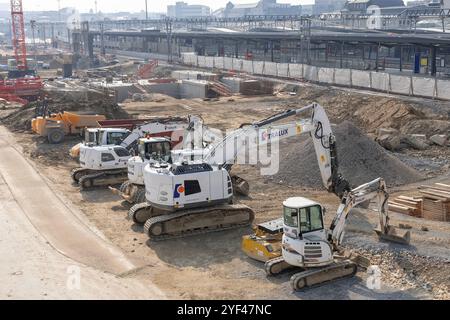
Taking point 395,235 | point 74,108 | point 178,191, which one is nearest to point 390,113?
point 74,108

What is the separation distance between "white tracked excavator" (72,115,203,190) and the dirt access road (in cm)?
185

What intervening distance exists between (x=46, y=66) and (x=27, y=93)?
60405mm

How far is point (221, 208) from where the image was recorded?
2036 centimetres

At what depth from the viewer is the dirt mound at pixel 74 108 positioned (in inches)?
1625

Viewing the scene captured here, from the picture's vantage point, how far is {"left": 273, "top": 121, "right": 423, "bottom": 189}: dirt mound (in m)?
25.8

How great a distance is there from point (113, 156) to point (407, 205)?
12869 millimetres

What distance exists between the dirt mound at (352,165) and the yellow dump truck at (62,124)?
1519cm

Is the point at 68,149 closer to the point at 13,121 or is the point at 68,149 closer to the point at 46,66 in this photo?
the point at 13,121

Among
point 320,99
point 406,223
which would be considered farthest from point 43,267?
point 320,99

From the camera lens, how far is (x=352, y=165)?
25984mm

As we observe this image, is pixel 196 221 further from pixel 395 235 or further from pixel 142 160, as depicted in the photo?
pixel 395 235

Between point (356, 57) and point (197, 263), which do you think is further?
point (356, 57)

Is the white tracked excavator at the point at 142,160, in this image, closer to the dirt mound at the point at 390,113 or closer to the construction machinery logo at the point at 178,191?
the construction machinery logo at the point at 178,191

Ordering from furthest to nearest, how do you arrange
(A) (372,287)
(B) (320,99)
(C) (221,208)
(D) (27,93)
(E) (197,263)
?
(D) (27,93), (B) (320,99), (C) (221,208), (E) (197,263), (A) (372,287)
